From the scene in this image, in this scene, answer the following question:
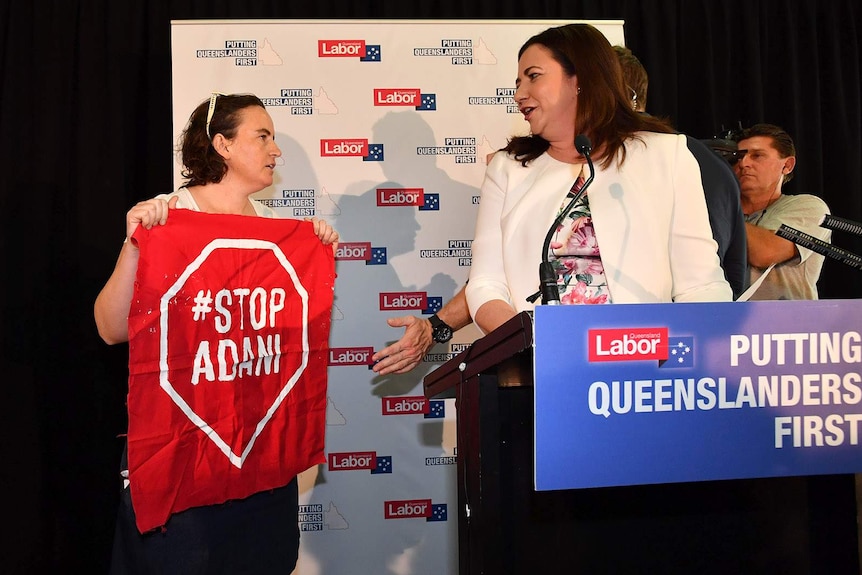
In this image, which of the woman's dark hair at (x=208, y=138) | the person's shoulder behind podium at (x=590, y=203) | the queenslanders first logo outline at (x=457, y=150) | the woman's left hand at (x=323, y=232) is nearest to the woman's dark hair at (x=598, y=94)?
the person's shoulder behind podium at (x=590, y=203)

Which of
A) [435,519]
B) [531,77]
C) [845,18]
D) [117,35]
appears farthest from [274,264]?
[845,18]

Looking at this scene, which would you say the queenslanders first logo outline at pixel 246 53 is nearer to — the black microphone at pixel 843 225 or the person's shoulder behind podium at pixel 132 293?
the person's shoulder behind podium at pixel 132 293

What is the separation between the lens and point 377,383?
3.88 metres

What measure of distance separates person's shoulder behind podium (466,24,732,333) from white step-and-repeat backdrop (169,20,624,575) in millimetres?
1624

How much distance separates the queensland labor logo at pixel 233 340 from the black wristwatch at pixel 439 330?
0.42m

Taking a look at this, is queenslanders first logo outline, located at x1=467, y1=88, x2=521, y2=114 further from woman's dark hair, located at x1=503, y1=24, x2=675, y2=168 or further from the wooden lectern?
the wooden lectern

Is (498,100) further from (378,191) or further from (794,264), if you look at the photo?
(794,264)

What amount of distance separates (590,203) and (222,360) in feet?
3.61

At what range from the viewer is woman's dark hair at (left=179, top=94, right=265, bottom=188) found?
100 inches

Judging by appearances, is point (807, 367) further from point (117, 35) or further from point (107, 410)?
point (117, 35)

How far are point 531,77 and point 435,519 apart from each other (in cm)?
235

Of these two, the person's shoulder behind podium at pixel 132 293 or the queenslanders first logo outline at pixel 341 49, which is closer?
the person's shoulder behind podium at pixel 132 293

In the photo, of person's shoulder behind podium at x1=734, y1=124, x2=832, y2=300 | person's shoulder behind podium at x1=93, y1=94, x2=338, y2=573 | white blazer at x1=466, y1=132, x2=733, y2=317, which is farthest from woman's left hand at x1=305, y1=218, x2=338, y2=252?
person's shoulder behind podium at x1=734, y1=124, x2=832, y2=300

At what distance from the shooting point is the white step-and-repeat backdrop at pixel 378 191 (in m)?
3.83
